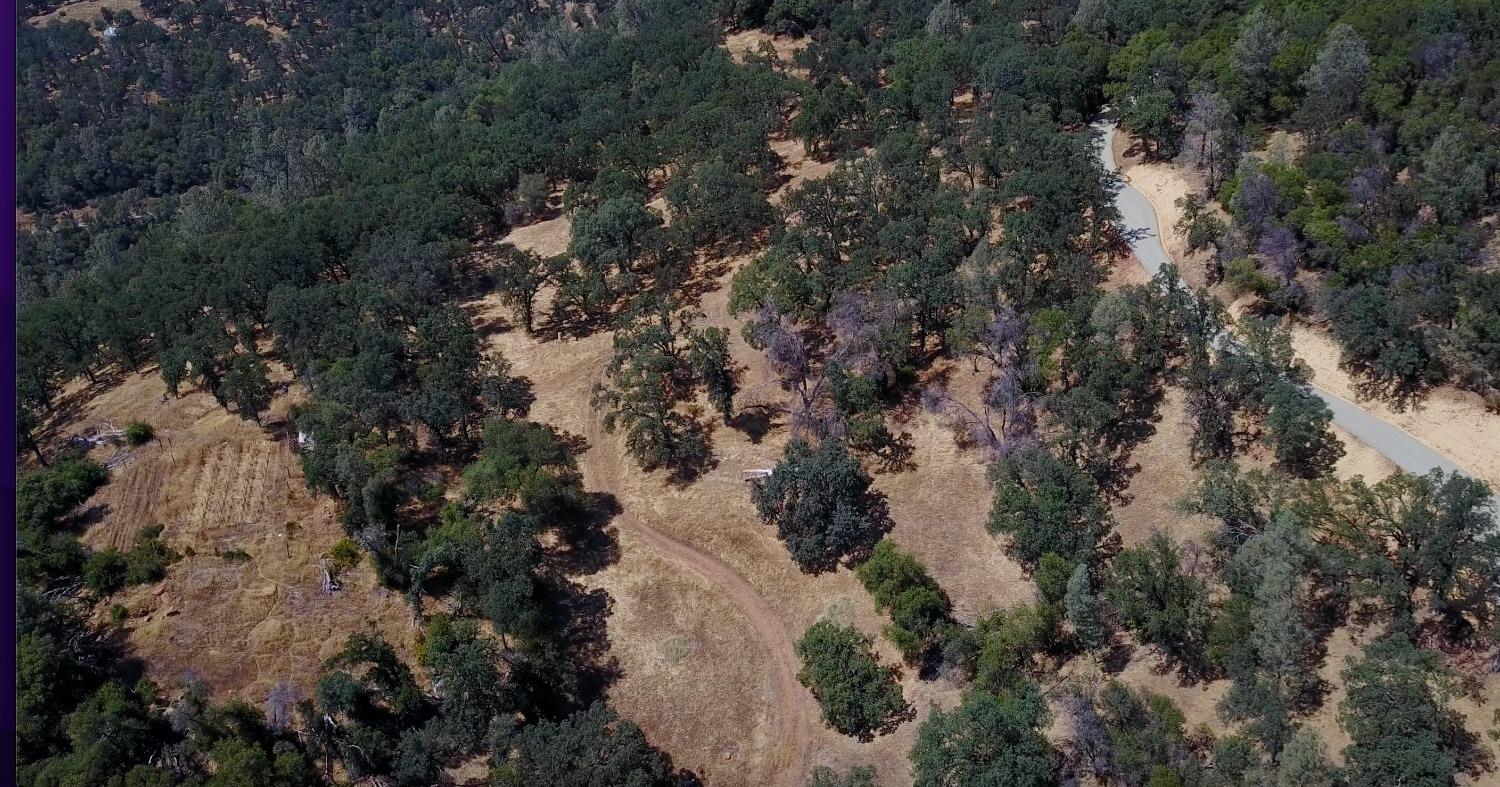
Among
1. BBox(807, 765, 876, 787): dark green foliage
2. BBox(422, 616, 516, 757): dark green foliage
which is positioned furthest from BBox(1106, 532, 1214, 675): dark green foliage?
BBox(422, 616, 516, 757): dark green foliage

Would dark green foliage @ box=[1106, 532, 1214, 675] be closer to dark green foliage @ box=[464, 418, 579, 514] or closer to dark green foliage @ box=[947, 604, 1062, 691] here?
dark green foliage @ box=[947, 604, 1062, 691]

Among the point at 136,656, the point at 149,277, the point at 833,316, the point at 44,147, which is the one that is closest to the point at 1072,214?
the point at 833,316

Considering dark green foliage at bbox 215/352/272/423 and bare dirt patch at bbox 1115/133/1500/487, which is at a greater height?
bare dirt patch at bbox 1115/133/1500/487

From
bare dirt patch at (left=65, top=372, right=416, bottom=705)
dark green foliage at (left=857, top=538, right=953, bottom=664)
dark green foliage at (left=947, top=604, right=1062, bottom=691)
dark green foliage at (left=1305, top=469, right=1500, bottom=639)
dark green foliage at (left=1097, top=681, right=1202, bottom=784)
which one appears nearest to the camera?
dark green foliage at (left=1097, top=681, right=1202, bottom=784)

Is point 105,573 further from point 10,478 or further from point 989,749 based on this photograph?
point 989,749

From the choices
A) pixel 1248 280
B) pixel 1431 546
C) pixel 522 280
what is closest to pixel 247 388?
pixel 522 280

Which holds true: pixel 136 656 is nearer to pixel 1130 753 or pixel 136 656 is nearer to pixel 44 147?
pixel 1130 753

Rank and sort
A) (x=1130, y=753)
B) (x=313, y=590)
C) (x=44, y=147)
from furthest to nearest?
(x=44, y=147) → (x=313, y=590) → (x=1130, y=753)
